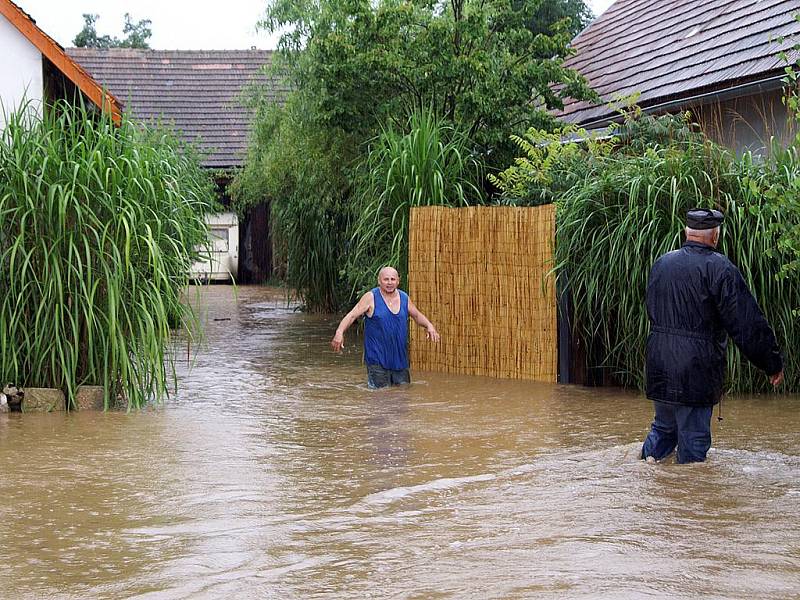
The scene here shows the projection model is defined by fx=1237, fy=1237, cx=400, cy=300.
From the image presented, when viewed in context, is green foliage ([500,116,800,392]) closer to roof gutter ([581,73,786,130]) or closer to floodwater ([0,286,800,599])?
floodwater ([0,286,800,599])

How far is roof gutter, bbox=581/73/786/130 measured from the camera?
543 inches

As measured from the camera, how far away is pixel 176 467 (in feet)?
27.3

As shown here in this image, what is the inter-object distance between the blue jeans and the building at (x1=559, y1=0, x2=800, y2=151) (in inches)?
209

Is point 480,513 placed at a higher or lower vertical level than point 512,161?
lower

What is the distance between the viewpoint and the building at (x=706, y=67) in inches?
569

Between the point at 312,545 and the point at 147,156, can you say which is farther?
the point at 147,156

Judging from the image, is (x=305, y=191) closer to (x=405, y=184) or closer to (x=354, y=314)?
(x=405, y=184)

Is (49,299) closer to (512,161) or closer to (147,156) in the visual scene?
(147,156)

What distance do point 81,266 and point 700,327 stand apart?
17.5ft

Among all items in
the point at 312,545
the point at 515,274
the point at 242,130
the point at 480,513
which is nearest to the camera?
the point at 312,545

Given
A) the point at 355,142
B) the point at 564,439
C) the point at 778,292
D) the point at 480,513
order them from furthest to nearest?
the point at 355,142, the point at 778,292, the point at 564,439, the point at 480,513

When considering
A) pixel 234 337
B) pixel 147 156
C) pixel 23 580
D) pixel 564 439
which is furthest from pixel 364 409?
pixel 234 337

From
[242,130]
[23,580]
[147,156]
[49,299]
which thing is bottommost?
[23,580]

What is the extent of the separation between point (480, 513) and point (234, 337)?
1173 cm
